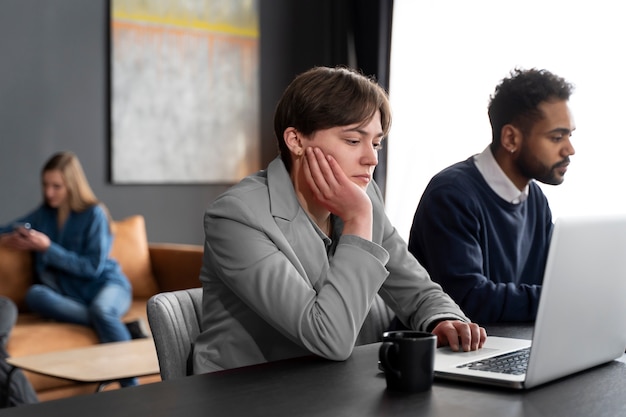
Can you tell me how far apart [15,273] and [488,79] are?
268cm

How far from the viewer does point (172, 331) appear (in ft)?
5.52

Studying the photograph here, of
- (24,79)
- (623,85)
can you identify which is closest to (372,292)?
(623,85)

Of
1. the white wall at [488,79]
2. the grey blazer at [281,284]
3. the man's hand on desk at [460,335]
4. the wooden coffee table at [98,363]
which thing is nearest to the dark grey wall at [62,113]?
the white wall at [488,79]

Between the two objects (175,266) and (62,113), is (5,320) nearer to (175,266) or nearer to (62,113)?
(175,266)

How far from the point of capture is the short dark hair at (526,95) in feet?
8.16

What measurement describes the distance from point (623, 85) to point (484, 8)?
1009mm

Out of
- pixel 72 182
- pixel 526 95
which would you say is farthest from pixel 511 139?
pixel 72 182

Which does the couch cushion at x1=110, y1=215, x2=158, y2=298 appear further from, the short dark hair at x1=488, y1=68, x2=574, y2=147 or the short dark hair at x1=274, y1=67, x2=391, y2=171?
the short dark hair at x1=274, y1=67, x2=391, y2=171

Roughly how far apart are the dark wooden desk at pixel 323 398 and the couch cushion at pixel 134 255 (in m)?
3.37

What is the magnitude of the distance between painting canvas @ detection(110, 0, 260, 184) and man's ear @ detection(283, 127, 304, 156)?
11.1 ft

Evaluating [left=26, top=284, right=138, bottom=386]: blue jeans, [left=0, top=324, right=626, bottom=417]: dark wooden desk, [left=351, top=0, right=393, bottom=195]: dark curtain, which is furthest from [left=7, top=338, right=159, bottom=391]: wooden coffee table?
[left=351, top=0, right=393, bottom=195]: dark curtain

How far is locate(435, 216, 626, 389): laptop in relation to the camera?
1235 mm

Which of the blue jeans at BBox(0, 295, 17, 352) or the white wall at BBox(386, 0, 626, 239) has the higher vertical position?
the white wall at BBox(386, 0, 626, 239)

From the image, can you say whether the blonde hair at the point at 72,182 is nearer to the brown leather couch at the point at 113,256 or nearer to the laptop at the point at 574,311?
the brown leather couch at the point at 113,256
